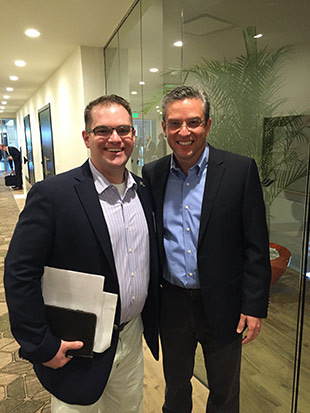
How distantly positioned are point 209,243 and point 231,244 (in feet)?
0.32

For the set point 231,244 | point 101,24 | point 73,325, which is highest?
point 101,24

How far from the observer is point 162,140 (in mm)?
3045

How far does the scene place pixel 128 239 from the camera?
1.29 metres

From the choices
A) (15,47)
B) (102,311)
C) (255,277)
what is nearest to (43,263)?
(102,311)

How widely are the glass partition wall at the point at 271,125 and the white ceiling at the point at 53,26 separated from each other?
51.6 inches

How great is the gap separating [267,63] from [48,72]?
19.9 feet

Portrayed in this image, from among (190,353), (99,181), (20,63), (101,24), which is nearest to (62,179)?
(99,181)

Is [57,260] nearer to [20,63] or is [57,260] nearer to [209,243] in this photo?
[209,243]

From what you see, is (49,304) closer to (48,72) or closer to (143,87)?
(143,87)

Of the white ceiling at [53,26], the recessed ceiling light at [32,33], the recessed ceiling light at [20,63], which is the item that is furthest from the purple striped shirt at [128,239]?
the recessed ceiling light at [20,63]

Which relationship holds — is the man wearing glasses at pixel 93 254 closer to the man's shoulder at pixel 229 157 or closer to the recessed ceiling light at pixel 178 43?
the man's shoulder at pixel 229 157

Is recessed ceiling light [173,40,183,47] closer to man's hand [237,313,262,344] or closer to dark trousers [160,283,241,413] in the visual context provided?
dark trousers [160,283,241,413]

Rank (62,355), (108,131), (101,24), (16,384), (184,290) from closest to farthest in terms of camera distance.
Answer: (62,355), (108,131), (184,290), (16,384), (101,24)

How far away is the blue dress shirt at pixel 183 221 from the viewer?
4.71 feet
